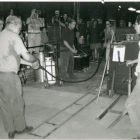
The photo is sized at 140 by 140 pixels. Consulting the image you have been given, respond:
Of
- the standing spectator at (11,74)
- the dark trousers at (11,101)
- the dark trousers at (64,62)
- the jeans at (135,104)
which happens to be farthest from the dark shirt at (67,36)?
the jeans at (135,104)

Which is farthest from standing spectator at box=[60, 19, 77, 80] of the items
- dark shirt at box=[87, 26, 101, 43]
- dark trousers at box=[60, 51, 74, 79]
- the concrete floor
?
dark shirt at box=[87, 26, 101, 43]

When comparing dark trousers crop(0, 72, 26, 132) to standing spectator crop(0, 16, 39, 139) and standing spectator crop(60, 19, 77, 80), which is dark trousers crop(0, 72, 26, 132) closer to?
standing spectator crop(0, 16, 39, 139)

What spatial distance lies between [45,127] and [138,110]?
169 cm

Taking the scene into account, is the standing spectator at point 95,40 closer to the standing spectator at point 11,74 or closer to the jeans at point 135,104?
the jeans at point 135,104

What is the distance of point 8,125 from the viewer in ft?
10.7

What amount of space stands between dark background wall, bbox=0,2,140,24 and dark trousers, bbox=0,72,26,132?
8824 millimetres

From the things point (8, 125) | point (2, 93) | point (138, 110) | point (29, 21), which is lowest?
point (8, 125)

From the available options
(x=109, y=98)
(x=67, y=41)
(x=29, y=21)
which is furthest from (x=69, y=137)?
(x=29, y=21)

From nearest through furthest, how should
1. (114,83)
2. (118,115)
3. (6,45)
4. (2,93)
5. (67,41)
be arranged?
1. (6,45)
2. (2,93)
3. (118,115)
4. (114,83)
5. (67,41)

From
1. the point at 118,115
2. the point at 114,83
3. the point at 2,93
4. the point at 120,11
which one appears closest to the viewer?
the point at 2,93

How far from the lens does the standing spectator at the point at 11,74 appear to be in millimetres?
3043

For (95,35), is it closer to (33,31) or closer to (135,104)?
(33,31)

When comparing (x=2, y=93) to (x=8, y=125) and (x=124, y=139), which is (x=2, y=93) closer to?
(x=8, y=125)

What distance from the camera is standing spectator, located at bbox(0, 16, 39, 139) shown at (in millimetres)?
3043
